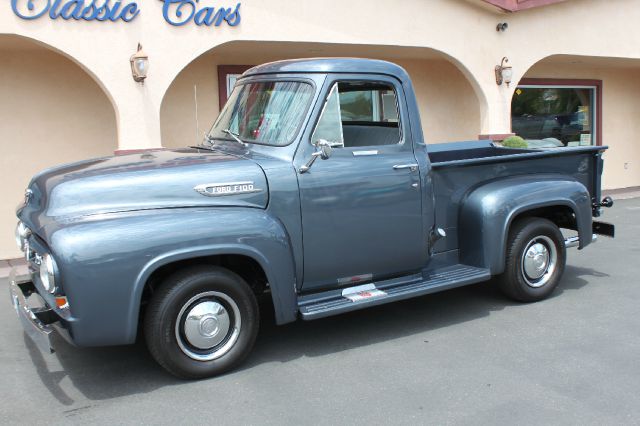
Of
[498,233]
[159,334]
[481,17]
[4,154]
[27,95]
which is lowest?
Result: [159,334]

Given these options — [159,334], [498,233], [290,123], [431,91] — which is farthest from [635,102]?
[159,334]

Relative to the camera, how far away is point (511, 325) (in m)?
5.11

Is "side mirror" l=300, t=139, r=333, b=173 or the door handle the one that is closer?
"side mirror" l=300, t=139, r=333, b=173

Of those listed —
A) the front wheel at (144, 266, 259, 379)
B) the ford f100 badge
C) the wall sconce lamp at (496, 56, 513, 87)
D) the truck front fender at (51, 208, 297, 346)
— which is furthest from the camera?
the wall sconce lamp at (496, 56, 513, 87)

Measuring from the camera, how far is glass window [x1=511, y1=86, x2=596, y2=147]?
1359 cm

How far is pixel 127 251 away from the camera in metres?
3.72

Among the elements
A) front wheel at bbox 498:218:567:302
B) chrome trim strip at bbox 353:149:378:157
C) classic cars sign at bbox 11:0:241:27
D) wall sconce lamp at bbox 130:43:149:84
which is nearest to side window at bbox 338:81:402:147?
chrome trim strip at bbox 353:149:378:157

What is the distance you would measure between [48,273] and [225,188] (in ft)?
3.99

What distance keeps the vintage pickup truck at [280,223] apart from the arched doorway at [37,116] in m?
4.36

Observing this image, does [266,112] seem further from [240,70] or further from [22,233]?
[240,70]

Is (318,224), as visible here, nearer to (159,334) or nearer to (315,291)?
(315,291)

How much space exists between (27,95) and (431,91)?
719 centimetres

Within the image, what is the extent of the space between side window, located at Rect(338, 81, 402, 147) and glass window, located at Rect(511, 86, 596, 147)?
878 cm

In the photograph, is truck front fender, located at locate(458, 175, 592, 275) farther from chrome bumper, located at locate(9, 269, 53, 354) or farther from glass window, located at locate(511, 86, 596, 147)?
glass window, located at locate(511, 86, 596, 147)
